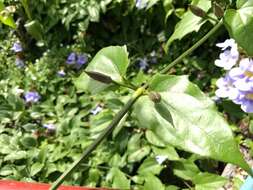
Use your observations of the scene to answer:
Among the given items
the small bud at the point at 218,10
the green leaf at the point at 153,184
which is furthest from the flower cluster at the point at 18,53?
A: the small bud at the point at 218,10

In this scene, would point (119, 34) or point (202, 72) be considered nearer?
point (202, 72)

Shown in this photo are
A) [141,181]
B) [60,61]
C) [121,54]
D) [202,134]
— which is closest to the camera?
[202,134]

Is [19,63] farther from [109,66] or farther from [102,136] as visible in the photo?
[102,136]

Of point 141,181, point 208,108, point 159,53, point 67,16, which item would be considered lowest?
point 141,181

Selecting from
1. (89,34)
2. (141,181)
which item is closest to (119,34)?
(89,34)

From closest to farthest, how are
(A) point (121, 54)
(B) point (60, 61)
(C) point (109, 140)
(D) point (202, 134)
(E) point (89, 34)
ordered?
1. (D) point (202, 134)
2. (A) point (121, 54)
3. (C) point (109, 140)
4. (B) point (60, 61)
5. (E) point (89, 34)

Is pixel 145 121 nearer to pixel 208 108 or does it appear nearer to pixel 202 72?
pixel 208 108

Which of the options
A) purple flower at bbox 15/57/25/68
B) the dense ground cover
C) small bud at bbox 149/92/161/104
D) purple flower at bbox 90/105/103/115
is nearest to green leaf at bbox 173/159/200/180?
the dense ground cover
